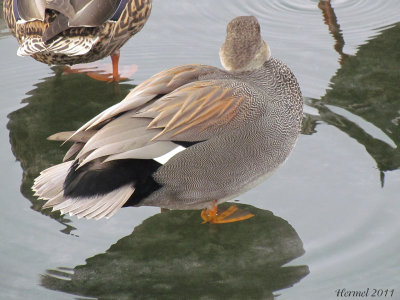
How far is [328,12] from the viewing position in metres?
6.60

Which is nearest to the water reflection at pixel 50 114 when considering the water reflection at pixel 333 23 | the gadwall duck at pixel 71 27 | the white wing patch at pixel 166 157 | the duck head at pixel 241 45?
the gadwall duck at pixel 71 27

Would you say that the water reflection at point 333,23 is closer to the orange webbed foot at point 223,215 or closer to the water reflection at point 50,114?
the water reflection at point 50,114

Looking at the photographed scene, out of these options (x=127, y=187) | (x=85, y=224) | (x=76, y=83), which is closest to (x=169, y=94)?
(x=127, y=187)

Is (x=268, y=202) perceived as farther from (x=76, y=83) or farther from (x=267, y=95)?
(x=76, y=83)

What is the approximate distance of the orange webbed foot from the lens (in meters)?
4.41

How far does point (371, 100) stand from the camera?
538cm

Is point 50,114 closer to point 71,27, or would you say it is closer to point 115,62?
point 71,27

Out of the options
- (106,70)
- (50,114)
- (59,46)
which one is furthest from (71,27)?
(106,70)

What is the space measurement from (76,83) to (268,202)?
1.96m

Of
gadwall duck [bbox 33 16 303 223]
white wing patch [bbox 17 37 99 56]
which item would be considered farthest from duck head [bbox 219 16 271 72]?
white wing patch [bbox 17 37 99 56]

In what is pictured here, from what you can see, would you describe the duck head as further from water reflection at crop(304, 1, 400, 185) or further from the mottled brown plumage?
the mottled brown plumage

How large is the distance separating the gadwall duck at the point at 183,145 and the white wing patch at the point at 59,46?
109 cm

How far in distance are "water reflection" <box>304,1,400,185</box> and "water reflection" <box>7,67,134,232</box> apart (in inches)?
57.8

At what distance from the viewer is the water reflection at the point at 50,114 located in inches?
193
